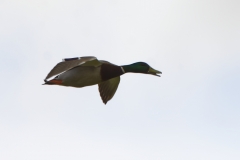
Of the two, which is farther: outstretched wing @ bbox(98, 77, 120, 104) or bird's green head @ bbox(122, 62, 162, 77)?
outstretched wing @ bbox(98, 77, 120, 104)

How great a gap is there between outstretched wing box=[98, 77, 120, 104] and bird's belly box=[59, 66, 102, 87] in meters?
1.59

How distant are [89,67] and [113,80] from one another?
1.83m

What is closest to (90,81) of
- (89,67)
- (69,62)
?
(89,67)

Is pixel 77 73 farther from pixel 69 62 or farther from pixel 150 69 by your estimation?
pixel 150 69

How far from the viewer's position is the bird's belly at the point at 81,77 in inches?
563

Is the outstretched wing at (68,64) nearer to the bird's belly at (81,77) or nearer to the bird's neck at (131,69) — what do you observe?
the bird's belly at (81,77)

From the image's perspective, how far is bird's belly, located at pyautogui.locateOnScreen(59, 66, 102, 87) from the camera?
14.3 metres

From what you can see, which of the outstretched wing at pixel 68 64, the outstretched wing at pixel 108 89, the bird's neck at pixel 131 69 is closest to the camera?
the outstretched wing at pixel 68 64

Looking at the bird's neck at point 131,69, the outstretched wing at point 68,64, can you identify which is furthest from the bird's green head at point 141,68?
the outstretched wing at point 68,64

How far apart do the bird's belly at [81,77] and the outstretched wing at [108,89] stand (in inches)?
62.6

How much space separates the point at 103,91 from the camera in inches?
635

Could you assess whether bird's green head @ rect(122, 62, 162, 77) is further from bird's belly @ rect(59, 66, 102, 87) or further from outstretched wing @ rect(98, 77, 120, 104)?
bird's belly @ rect(59, 66, 102, 87)

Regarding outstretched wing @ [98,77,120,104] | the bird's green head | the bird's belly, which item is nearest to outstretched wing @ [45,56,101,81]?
the bird's belly

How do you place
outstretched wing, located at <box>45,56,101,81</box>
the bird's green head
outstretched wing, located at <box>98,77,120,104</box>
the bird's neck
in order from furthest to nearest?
1. outstretched wing, located at <box>98,77,120,104</box>
2. the bird's green head
3. the bird's neck
4. outstretched wing, located at <box>45,56,101,81</box>
